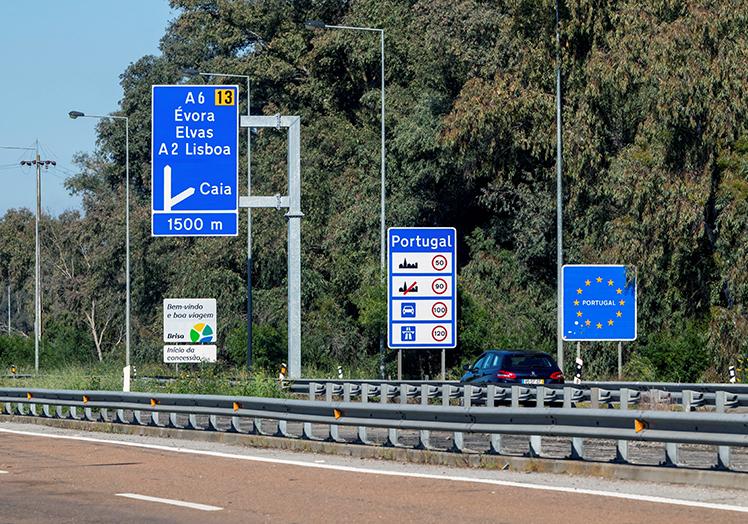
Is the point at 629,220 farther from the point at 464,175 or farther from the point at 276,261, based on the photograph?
the point at 276,261

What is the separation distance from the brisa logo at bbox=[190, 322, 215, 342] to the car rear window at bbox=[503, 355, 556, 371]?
736 cm

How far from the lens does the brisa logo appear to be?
3594 cm

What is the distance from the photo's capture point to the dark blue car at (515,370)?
32781 millimetres

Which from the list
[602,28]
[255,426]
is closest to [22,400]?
[255,426]

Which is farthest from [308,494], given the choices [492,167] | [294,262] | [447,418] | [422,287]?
[492,167]

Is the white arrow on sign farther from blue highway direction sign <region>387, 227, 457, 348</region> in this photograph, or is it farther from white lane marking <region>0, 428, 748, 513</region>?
white lane marking <region>0, 428, 748, 513</region>

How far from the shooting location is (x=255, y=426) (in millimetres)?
23656

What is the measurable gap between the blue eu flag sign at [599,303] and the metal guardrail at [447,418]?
603 cm

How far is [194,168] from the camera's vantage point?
30.0 metres

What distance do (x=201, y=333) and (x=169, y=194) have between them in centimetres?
672

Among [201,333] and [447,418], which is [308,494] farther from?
[201,333]

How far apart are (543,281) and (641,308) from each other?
8.82 metres

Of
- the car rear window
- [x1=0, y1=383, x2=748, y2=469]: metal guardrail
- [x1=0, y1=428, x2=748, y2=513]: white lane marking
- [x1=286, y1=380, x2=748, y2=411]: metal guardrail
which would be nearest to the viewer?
[x1=0, y1=428, x2=748, y2=513]: white lane marking

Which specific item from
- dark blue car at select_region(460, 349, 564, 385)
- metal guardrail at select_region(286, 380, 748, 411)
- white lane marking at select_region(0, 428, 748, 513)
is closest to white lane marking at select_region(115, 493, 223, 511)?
white lane marking at select_region(0, 428, 748, 513)
